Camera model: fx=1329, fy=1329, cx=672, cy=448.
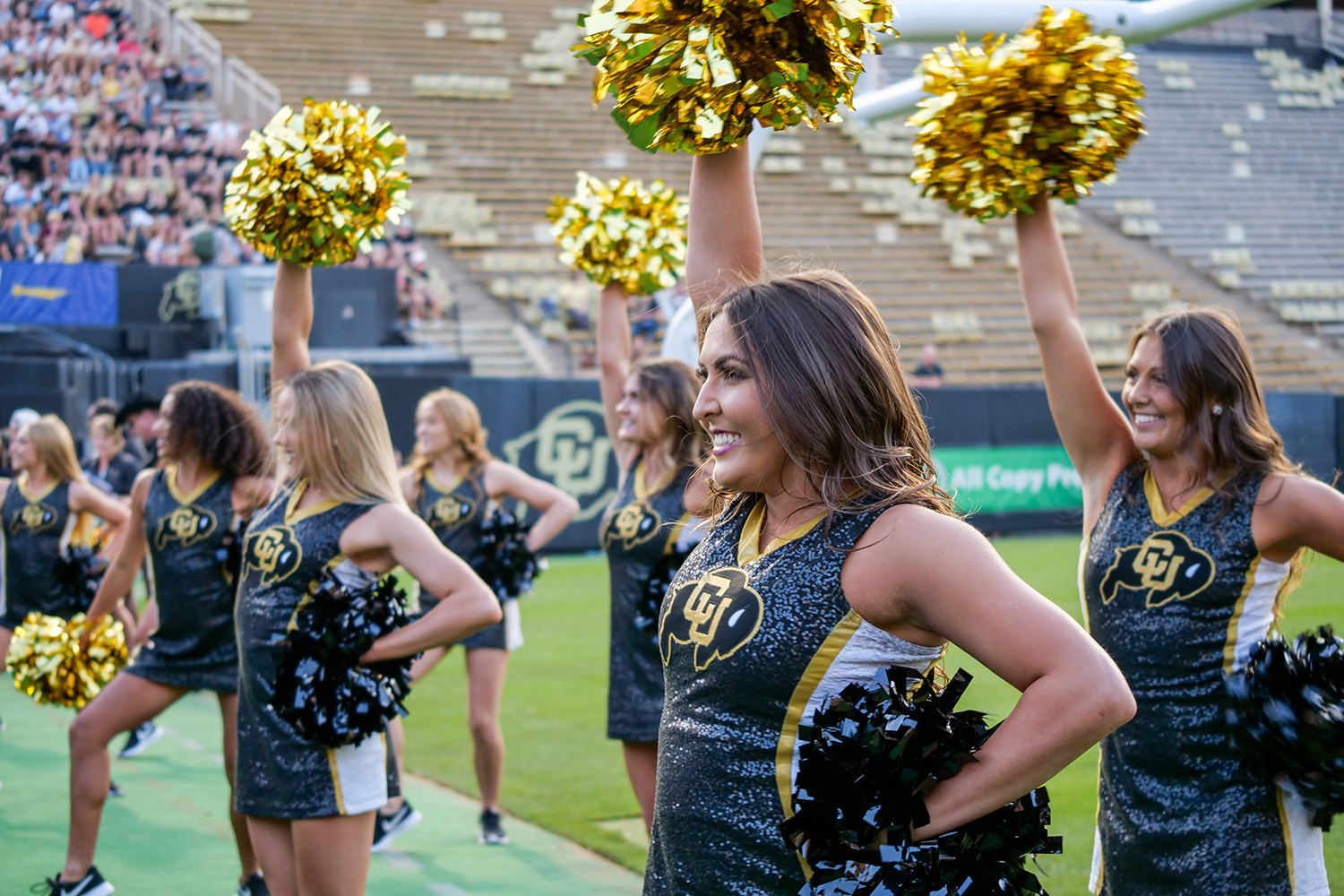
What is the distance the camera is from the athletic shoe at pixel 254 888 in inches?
165

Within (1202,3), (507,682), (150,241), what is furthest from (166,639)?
(150,241)

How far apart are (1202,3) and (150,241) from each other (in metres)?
12.7

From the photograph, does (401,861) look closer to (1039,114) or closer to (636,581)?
(636,581)

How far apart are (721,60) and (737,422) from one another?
1.70ft

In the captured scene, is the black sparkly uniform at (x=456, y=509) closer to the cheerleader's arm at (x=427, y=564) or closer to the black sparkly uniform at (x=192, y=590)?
the black sparkly uniform at (x=192, y=590)

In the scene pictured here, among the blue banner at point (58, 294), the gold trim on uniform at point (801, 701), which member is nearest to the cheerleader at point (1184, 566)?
the gold trim on uniform at point (801, 701)

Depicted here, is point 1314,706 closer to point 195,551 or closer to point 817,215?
point 195,551

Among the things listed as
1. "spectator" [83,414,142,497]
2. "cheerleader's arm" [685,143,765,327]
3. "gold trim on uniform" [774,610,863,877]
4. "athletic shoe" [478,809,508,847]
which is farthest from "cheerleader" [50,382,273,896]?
"spectator" [83,414,142,497]

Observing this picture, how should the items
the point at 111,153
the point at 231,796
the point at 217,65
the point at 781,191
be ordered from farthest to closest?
the point at 781,191
the point at 217,65
the point at 111,153
the point at 231,796

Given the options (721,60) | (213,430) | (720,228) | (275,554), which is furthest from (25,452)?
(721,60)

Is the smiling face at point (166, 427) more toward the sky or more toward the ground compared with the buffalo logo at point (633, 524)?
more toward the sky

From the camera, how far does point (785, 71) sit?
1.91 metres

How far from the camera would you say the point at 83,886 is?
4309 mm

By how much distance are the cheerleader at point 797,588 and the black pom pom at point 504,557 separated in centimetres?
406
